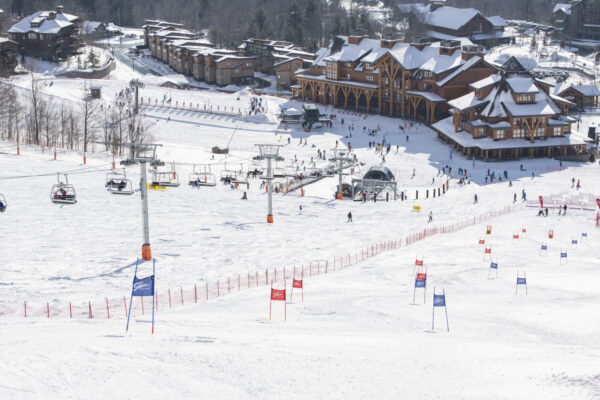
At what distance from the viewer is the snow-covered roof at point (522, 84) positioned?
66.8m

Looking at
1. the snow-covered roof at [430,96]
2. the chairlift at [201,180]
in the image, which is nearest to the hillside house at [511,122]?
the snow-covered roof at [430,96]

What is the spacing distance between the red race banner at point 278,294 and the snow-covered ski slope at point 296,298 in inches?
35.6

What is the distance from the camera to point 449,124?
233 feet

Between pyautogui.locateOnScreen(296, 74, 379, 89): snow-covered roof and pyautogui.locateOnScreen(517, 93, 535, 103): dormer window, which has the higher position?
pyautogui.locateOnScreen(296, 74, 379, 89): snow-covered roof

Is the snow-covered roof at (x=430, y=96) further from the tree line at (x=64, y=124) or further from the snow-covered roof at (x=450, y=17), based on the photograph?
the snow-covered roof at (x=450, y=17)

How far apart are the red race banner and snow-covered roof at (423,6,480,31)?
4449 inches

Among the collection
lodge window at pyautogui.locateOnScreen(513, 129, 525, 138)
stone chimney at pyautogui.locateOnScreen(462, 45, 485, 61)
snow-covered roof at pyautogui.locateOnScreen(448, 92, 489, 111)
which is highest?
stone chimney at pyautogui.locateOnScreen(462, 45, 485, 61)

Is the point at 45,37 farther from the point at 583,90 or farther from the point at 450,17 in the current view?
Result: the point at 450,17

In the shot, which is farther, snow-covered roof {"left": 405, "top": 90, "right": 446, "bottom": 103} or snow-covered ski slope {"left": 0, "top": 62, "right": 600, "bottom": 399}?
snow-covered roof {"left": 405, "top": 90, "right": 446, "bottom": 103}

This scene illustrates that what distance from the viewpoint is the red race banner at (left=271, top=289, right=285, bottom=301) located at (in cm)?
2469

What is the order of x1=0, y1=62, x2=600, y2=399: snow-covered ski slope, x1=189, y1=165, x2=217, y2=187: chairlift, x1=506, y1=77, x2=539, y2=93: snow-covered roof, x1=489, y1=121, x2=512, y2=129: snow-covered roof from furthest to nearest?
1. x1=506, y1=77, x2=539, y2=93: snow-covered roof
2. x1=489, y1=121, x2=512, y2=129: snow-covered roof
3. x1=189, y1=165, x2=217, y2=187: chairlift
4. x1=0, y1=62, x2=600, y2=399: snow-covered ski slope

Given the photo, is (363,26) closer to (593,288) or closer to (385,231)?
(385,231)

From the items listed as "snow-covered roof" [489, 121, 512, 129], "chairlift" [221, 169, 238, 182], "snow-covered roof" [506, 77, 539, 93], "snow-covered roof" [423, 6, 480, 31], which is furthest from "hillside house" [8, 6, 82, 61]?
"snow-covered roof" [423, 6, 480, 31]

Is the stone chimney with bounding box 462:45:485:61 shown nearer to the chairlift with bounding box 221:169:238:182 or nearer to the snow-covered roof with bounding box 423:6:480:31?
the chairlift with bounding box 221:169:238:182
